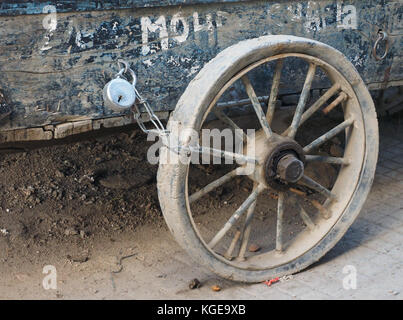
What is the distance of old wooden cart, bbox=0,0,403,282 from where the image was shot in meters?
3.18

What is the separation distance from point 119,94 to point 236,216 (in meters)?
0.88

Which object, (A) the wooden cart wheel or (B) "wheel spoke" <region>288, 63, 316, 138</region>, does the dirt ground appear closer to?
(A) the wooden cart wheel

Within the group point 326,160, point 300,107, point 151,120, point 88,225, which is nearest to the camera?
point 151,120

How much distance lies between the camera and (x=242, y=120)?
4949 millimetres

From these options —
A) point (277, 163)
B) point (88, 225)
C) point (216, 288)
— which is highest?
point (277, 163)

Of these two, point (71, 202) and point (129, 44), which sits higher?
point (129, 44)

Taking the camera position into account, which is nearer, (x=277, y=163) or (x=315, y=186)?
(x=277, y=163)

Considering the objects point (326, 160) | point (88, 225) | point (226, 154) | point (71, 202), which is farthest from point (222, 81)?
point (71, 202)

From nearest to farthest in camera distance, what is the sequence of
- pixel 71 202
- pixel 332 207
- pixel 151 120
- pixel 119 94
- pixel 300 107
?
pixel 119 94, pixel 151 120, pixel 300 107, pixel 332 207, pixel 71 202

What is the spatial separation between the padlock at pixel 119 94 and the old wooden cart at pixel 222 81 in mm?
112

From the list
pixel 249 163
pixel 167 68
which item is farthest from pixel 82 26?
pixel 249 163

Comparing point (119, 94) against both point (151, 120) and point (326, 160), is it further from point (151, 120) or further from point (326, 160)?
point (326, 160)

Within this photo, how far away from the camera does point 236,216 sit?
348cm

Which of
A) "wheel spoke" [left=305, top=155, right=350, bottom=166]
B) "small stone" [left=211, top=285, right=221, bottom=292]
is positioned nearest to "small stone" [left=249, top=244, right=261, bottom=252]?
"small stone" [left=211, top=285, right=221, bottom=292]
